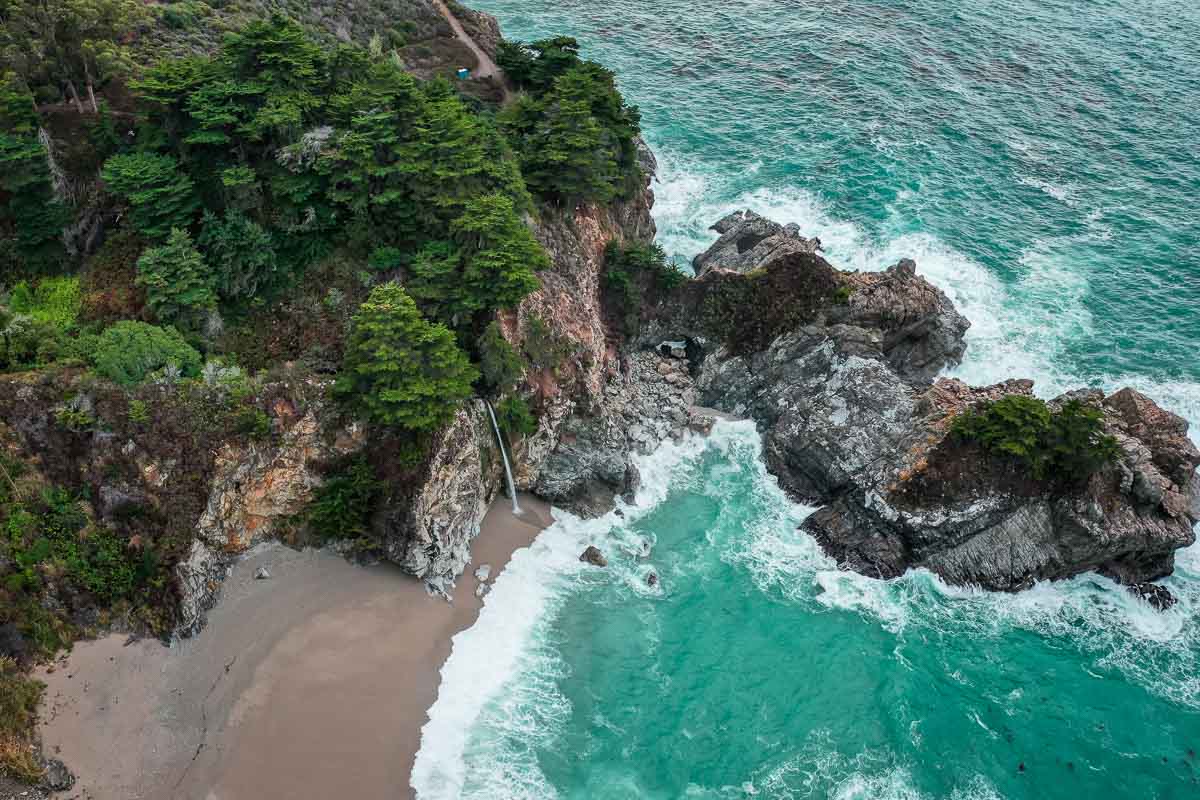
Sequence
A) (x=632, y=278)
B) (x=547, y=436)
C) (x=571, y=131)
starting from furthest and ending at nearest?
(x=632, y=278) < (x=571, y=131) < (x=547, y=436)

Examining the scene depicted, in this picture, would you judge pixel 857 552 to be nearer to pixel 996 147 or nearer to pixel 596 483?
pixel 596 483

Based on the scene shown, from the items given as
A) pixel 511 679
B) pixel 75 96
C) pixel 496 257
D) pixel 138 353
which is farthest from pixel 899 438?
pixel 75 96

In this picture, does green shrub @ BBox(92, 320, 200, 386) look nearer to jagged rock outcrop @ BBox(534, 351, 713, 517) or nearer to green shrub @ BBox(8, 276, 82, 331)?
green shrub @ BBox(8, 276, 82, 331)

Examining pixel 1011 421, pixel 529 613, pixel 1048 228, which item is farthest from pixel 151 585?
pixel 1048 228

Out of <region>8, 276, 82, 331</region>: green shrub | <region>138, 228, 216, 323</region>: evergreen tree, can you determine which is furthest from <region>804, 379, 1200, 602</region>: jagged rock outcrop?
<region>8, 276, 82, 331</region>: green shrub

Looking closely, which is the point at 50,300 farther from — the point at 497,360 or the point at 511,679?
the point at 511,679
